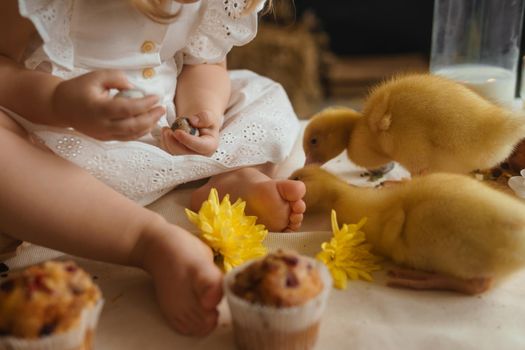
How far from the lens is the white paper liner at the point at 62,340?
0.53 metres

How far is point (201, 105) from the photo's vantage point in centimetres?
98

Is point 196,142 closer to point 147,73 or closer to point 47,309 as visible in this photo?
point 147,73

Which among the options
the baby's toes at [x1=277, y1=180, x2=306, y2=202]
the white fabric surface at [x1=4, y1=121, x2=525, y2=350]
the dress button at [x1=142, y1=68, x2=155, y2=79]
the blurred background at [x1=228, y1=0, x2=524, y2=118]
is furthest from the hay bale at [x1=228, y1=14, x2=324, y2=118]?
the white fabric surface at [x1=4, y1=121, x2=525, y2=350]

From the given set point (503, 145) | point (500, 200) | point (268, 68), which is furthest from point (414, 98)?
point (268, 68)

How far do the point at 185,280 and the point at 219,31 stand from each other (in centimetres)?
51

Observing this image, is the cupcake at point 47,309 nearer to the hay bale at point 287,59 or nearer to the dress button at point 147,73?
the dress button at point 147,73

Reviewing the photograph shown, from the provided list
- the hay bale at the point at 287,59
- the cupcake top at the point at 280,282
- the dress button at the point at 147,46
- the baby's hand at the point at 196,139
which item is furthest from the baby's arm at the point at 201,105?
the hay bale at the point at 287,59

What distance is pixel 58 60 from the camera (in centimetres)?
81

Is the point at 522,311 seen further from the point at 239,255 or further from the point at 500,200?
the point at 239,255

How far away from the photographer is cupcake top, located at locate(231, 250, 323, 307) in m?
0.56

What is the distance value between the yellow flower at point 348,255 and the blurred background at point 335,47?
1.57 m

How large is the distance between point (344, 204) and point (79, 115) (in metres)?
0.35

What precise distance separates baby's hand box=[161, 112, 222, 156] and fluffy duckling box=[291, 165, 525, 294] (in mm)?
239

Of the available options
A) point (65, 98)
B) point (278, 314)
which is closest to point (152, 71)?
point (65, 98)
